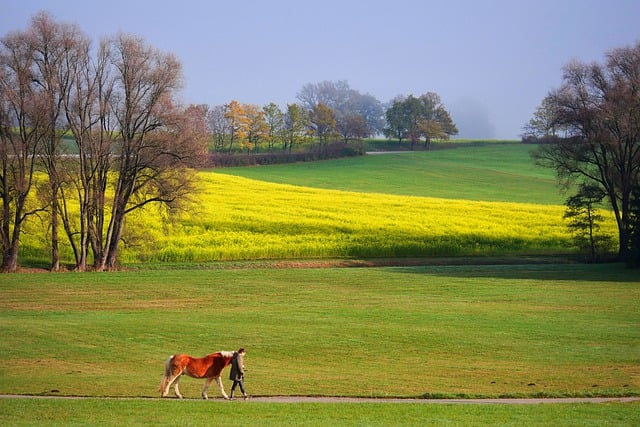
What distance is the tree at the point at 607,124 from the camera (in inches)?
2162

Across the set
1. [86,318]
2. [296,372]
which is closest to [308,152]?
[86,318]

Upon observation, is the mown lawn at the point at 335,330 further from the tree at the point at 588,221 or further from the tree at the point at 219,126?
the tree at the point at 219,126

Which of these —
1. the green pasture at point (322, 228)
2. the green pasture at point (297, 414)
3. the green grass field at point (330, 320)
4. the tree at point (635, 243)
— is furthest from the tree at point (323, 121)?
the green pasture at point (297, 414)

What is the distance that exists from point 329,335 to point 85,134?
24.9 m

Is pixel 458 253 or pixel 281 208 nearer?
pixel 458 253

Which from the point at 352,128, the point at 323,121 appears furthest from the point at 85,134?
the point at 352,128

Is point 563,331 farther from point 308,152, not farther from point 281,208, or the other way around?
point 308,152

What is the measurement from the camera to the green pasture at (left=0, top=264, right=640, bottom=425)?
67.9ft

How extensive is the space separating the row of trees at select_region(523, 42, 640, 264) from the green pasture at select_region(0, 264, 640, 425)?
10613 millimetres

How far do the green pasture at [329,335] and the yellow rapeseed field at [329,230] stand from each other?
5.48m

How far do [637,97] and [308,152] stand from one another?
67.9 metres

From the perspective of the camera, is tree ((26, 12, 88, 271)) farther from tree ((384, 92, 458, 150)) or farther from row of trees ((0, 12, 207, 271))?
tree ((384, 92, 458, 150))

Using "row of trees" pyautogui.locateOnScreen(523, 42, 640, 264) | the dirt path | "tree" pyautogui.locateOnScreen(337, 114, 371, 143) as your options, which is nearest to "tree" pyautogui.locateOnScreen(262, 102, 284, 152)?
"tree" pyautogui.locateOnScreen(337, 114, 371, 143)

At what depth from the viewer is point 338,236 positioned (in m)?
55.8
